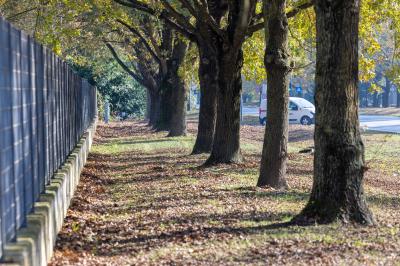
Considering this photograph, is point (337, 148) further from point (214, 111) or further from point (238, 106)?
point (214, 111)

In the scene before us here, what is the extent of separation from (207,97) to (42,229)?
14223mm

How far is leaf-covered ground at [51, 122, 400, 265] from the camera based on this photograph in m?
8.16

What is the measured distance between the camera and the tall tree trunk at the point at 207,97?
68.3 feet

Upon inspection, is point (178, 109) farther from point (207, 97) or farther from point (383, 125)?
point (383, 125)

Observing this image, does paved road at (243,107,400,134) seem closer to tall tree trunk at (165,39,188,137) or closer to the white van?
the white van

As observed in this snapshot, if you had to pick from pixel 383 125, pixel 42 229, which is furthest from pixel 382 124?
pixel 42 229

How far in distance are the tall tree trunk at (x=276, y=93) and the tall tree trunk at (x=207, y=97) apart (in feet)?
22.4

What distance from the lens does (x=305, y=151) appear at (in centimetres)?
2541

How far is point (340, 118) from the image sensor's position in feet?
31.5

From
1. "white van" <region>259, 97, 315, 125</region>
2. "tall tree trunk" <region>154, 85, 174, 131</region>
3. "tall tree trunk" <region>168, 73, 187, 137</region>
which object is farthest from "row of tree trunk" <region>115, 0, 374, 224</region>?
"white van" <region>259, 97, 315, 125</region>

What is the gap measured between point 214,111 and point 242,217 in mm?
11251

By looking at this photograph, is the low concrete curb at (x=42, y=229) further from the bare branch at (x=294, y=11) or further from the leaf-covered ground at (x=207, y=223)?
the bare branch at (x=294, y=11)

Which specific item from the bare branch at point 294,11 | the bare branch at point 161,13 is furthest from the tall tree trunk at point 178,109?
the bare branch at point 294,11

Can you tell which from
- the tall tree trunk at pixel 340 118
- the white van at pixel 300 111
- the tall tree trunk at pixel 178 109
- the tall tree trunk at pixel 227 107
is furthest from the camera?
the white van at pixel 300 111
